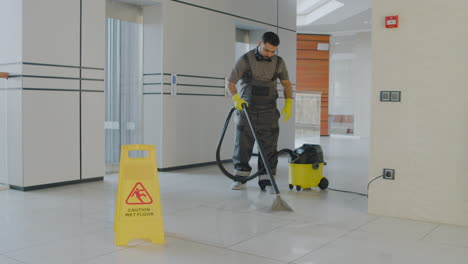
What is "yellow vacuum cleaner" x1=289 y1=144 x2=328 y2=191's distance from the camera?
16.0 feet

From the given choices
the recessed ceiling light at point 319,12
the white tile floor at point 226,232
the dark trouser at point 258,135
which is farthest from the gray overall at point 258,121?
the recessed ceiling light at point 319,12

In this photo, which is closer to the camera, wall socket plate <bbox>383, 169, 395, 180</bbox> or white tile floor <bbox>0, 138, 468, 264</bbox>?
white tile floor <bbox>0, 138, 468, 264</bbox>

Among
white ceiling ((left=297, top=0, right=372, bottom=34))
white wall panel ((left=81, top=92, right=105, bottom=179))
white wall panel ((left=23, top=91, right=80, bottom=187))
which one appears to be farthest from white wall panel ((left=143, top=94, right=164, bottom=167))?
white ceiling ((left=297, top=0, right=372, bottom=34))

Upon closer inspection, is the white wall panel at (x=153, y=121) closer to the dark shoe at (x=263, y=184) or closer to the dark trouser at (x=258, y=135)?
the dark trouser at (x=258, y=135)

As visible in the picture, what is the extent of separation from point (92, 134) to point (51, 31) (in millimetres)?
1165

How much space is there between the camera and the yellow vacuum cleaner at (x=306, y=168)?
486cm

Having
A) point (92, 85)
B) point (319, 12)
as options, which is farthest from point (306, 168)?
point (319, 12)

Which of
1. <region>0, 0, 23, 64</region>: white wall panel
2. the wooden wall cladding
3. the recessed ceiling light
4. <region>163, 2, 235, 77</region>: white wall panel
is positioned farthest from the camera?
the wooden wall cladding

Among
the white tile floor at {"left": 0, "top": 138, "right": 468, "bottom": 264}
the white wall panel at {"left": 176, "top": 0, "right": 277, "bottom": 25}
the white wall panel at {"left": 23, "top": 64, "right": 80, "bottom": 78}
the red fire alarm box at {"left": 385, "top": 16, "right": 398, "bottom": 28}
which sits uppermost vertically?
the white wall panel at {"left": 176, "top": 0, "right": 277, "bottom": 25}

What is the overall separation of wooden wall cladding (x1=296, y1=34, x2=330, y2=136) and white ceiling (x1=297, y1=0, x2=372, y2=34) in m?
0.35

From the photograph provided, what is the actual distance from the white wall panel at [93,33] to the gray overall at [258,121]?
5.36 ft

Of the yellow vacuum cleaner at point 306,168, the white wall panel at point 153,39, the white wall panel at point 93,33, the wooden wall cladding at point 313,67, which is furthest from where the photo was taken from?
the wooden wall cladding at point 313,67

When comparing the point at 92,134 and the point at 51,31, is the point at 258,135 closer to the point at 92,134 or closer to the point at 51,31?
the point at 92,134

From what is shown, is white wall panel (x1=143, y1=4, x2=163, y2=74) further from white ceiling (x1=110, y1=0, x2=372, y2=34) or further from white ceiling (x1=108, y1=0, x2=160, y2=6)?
white ceiling (x1=110, y1=0, x2=372, y2=34)
